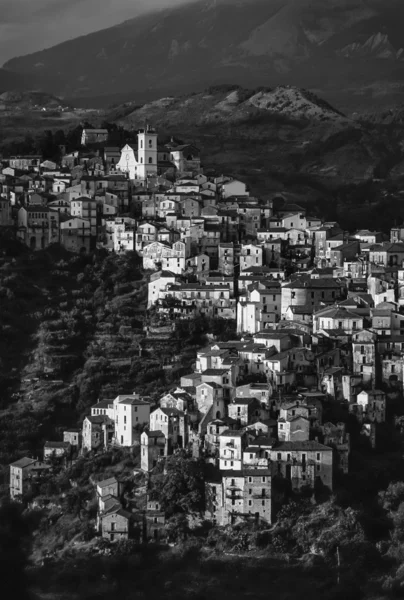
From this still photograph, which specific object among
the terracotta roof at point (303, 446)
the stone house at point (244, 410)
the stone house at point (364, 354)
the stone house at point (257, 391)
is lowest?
the terracotta roof at point (303, 446)

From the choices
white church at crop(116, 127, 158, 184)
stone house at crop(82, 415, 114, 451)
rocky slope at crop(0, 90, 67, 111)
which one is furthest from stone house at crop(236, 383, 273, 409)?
rocky slope at crop(0, 90, 67, 111)

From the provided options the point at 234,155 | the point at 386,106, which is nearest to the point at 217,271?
the point at 234,155

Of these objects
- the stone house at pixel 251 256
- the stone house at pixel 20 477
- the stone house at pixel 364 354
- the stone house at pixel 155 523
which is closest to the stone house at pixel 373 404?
the stone house at pixel 364 354

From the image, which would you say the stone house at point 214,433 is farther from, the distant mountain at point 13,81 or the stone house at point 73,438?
the distant mountain at point 13,81

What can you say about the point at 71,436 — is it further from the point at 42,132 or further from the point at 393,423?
the point at 42,132

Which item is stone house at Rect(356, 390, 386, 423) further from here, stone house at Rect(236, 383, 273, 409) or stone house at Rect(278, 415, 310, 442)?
stone house at Rect(236, 383, 273, 409)

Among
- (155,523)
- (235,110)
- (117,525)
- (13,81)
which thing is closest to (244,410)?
(155,523)

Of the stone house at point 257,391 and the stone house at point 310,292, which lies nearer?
the stone house at point 257,391

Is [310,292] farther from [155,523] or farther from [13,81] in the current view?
[13,81]
